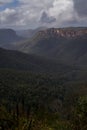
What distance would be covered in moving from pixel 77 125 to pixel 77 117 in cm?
875

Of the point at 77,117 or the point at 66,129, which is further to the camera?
the point at 77,117

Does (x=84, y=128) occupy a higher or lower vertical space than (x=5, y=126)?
lower

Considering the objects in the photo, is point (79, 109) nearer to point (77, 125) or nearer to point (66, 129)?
point (77, 125)

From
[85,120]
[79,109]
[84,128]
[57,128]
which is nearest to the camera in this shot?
[57,128]

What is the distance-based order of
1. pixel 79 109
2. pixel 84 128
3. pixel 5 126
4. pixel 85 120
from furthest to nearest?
pixel 79 109 → pixel 85 120 → pixel 84 128 → pixel 5 126

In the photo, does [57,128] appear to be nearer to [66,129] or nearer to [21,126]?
[66,129]

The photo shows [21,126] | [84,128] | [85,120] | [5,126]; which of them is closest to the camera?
[21,126]

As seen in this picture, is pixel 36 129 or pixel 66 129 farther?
pixel 66 129

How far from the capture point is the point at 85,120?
8825 cm

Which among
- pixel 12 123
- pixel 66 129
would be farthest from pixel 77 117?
pixel 12 123

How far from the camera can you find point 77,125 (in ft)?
274

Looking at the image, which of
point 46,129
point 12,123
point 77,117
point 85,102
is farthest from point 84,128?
point 46,129

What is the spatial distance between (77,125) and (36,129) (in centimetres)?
3233

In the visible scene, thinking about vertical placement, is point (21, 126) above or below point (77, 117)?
above
